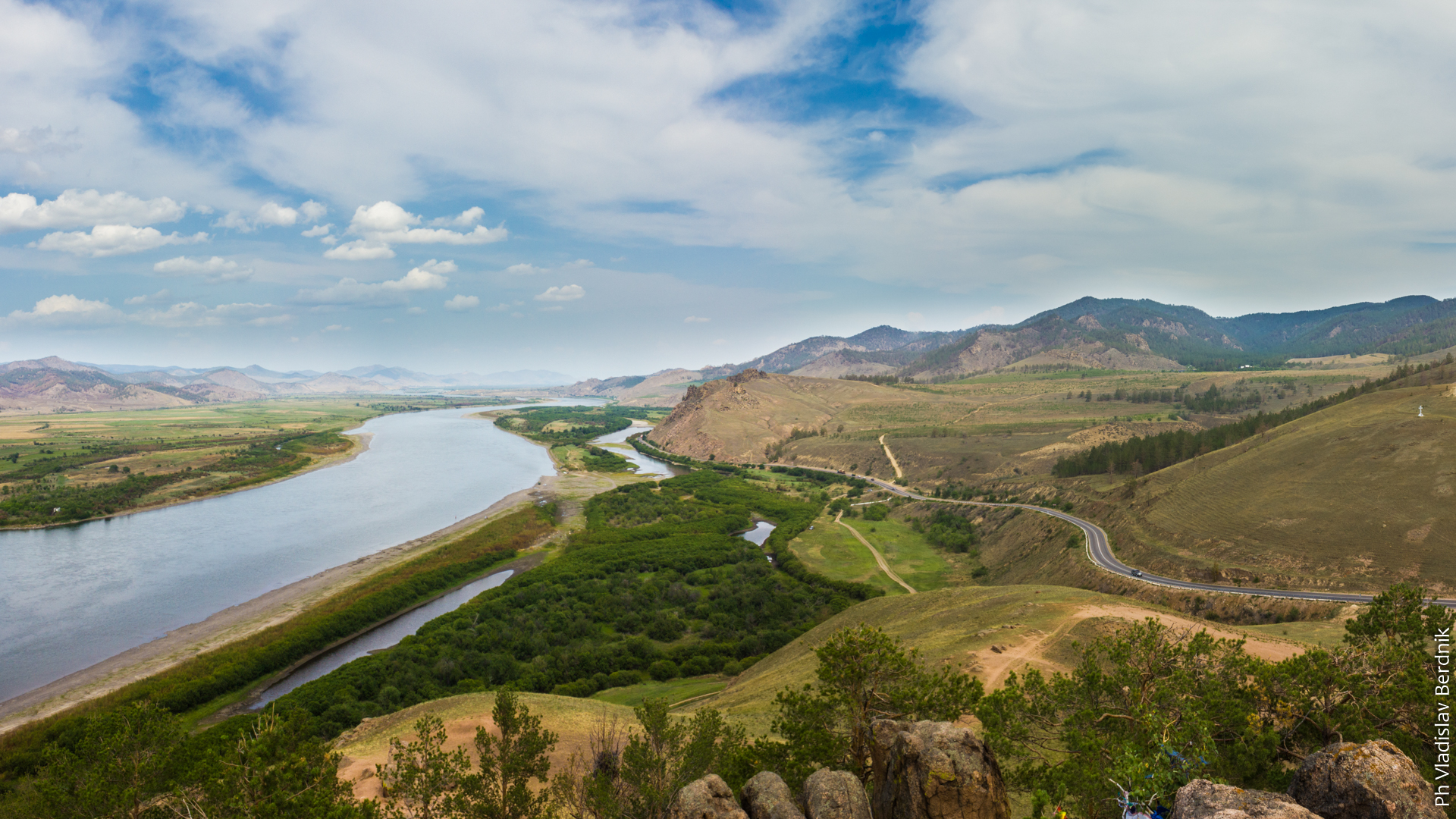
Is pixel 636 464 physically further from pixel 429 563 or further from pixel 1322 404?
pixel 1322 404

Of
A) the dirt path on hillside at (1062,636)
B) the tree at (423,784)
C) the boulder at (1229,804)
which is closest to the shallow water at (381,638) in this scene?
the tree at (423,784)

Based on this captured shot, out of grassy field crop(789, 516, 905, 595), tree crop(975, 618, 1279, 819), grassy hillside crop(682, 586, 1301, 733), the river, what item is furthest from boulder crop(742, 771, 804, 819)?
grassy field crop(789, 516, 905, 595)

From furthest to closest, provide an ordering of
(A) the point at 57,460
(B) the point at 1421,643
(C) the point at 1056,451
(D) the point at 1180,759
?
(A) the point at 57,460 < (C) the point at 1056,451 < (B) the point at 1421,643 < (D) the point at 1180,759

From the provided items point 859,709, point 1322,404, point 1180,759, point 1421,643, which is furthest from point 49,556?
point 1322,404

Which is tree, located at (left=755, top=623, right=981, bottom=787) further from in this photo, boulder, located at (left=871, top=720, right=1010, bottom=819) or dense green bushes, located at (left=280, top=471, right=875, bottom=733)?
dense green bushes, located at (left=280, top=471, right=875, bottom=733)

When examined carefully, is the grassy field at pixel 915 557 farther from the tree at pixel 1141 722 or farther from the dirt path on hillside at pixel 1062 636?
the tree at pixel 1141 722

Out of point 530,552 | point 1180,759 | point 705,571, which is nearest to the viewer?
point 1180,759
